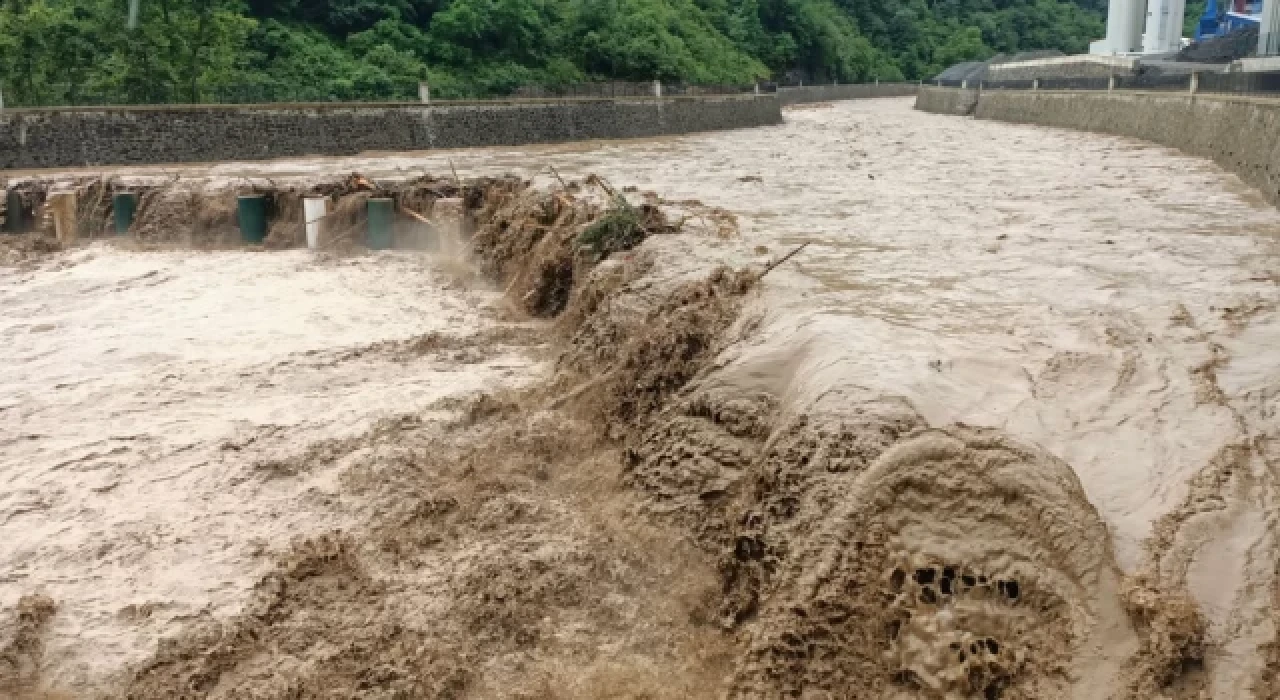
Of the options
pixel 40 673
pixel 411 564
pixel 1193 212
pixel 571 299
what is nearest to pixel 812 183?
pixel 1193 212

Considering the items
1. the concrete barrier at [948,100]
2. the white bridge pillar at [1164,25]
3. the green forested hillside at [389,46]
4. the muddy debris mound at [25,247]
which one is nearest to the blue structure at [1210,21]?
the white bridge pillar at [1164,25]

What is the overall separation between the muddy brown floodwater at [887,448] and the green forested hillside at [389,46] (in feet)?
39.9

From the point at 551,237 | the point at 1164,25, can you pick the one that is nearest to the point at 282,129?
the point at 551,237

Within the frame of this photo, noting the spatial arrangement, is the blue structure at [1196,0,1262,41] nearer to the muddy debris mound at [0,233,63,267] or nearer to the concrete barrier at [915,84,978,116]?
the concrete barrier at [915,84,978,116]

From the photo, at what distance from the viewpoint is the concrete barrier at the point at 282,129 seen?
1572cm

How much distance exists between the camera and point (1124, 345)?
16.0 ft

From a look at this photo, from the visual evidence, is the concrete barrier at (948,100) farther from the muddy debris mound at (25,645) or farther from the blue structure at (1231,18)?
the muddy debris mound at (25,645)

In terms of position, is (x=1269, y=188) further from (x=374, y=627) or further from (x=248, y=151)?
(x=248, y=151)

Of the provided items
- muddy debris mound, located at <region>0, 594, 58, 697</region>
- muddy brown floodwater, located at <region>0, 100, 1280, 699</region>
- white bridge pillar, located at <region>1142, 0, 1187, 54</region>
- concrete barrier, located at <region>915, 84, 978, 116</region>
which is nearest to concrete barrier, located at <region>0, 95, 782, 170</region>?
muddy brown floodwater, located at <region>0, 100, 1280, 699</region>

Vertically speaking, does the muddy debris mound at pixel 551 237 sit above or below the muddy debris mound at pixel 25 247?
above

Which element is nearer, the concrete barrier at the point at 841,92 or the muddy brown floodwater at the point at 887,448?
the muddy brown floodwater at the point at 887,448

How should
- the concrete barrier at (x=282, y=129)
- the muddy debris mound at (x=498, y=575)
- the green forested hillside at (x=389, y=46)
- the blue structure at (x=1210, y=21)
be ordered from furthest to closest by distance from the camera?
the blue structure at (x=1210, y=21) → the green forested hillside at (x=389, y=46) → the concrete barrier at (x=282, y=129) → the muddy debris mound at (x=498, y=575)

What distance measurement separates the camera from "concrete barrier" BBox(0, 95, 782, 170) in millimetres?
15719

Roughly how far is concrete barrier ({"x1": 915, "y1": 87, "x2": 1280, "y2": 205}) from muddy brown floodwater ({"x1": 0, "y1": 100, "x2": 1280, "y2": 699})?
2488mm
